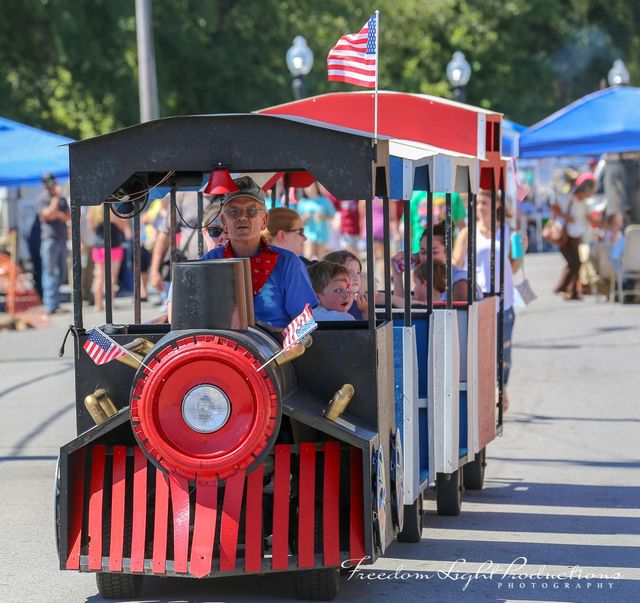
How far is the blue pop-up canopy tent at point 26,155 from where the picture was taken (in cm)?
1703

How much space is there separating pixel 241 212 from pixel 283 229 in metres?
1.86

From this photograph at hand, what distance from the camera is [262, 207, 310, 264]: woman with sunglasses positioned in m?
8.07

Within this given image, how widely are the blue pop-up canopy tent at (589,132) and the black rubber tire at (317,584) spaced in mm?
11255

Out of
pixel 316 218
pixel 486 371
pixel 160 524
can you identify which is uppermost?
pixel 316 218

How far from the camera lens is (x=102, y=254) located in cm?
2030

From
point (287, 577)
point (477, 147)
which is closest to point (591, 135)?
point (477, 147)

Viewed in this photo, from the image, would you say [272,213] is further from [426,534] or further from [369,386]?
[369,386]

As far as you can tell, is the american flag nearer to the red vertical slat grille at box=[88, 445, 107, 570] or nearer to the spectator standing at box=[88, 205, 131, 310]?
the red vertical slat grille at box=[88, 445, 107, 570]

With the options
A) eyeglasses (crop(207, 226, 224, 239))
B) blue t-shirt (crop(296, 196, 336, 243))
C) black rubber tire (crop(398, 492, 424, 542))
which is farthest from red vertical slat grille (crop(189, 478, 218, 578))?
blue t-shirt (crop(296, 196, 336, 243))

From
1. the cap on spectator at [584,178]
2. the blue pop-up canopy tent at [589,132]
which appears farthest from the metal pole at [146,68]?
the cap on spectator at [584,178]

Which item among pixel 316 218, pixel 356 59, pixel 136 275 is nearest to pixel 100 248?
pixel 316 218

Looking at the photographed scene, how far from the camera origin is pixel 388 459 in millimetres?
5941

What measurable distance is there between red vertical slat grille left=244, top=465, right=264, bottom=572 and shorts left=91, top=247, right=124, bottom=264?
14.7 m

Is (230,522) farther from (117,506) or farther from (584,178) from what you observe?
(584,178)
